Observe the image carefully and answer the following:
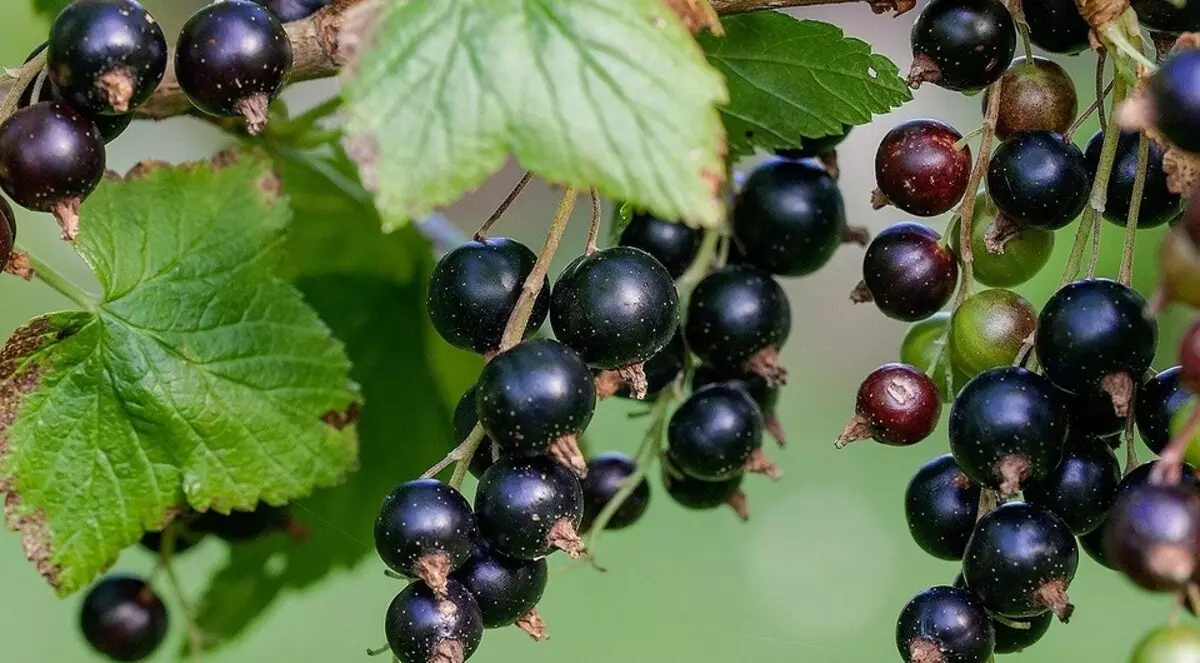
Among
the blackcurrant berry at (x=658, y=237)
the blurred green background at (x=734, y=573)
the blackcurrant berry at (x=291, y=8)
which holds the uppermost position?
the blackcurrant berry at (x=291, y=8)

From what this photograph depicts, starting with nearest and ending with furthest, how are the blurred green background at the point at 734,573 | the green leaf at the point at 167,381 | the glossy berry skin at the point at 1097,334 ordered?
the glossy berry skin at the point at 1097,334 → the green leaf at the point at 167,381 → the blurred green background at the point at 734,573

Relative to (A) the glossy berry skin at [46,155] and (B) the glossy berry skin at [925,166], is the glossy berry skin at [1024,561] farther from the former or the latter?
(A) the glossy berry skin at [46,155]

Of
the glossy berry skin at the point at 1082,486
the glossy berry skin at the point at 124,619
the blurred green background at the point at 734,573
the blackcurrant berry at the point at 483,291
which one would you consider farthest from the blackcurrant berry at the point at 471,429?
the blurred green background at the point at 734,573

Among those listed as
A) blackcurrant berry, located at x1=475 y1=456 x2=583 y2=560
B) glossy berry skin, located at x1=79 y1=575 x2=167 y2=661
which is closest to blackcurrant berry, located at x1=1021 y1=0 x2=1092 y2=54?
blackcurrant berry, located at x1=475 y1=456 x2=583 y2=560

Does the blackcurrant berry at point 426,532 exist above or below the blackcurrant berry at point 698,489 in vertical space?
above

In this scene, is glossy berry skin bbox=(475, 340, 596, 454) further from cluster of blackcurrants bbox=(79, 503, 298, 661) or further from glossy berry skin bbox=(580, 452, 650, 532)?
cluster of blackcurrants bbox=(79, 503, 298, 661)

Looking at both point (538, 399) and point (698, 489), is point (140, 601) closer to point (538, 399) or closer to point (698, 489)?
point (698, 489)
